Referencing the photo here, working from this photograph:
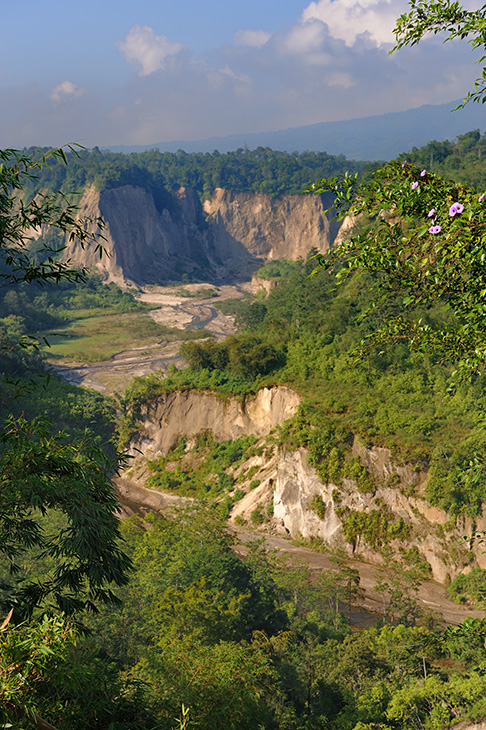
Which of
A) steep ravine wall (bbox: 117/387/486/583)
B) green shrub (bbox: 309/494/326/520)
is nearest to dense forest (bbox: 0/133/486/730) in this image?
green shrub (bbox: 309/494/326/520)

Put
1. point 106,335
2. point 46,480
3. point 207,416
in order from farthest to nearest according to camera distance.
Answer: point 106,335 → point 207,416 → point 46,480

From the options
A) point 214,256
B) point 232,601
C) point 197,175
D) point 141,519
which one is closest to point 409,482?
point 232,601

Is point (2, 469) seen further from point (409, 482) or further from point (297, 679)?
point (409, 482)

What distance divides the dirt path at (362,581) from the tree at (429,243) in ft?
82.8

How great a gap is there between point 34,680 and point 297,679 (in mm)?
14682

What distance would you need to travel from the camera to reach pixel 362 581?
3250 cm

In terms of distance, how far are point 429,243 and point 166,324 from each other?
97462mm

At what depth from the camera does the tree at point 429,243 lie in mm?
5395

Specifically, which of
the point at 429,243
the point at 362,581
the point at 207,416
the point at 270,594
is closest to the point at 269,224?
the point at 207,416

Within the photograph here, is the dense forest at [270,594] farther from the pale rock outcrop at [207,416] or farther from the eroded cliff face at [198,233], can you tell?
the eroded cliff face at [198,233]

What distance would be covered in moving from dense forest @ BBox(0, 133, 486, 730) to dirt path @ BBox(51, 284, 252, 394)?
1164 cm

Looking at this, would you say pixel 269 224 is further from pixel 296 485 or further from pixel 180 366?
pixel 296 485

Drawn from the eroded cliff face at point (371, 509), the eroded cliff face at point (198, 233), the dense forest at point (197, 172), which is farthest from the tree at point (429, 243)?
the eroded cliff face at point (198, 233)

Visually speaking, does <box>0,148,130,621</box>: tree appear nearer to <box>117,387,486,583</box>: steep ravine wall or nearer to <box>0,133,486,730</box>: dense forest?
<box>0,133,486,730</box>: dense forest
